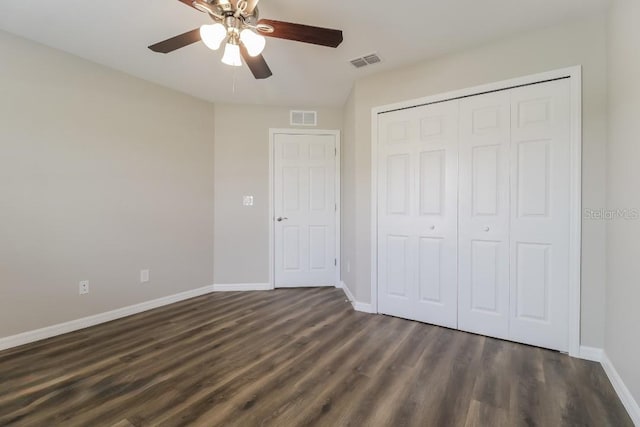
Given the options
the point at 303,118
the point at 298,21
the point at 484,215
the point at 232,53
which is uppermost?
the point at 298,21

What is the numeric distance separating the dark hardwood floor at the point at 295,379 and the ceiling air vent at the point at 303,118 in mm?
2632

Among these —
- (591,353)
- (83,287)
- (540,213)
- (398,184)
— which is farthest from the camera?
(398,184)

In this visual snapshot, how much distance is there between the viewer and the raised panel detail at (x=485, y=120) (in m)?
2.44

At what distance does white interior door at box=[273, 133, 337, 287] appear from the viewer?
403 cm

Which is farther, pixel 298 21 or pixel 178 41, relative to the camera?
pixel 298 21

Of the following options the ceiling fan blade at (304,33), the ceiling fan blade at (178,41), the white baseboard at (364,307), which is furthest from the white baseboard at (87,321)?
the ceiling fan blade at (304,33)

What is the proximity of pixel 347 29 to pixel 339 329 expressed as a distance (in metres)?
2.51

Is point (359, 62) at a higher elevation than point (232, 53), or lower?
higher

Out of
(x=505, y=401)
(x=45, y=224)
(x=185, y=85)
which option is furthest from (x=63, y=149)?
(x=505, y=401)

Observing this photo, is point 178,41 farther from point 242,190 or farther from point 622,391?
point 622,391

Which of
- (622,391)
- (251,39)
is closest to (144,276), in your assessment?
(251,39)

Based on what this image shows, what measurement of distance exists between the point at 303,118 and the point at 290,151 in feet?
1.62

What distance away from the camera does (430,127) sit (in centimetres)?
275

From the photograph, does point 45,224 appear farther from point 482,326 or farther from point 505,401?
point 482,326
